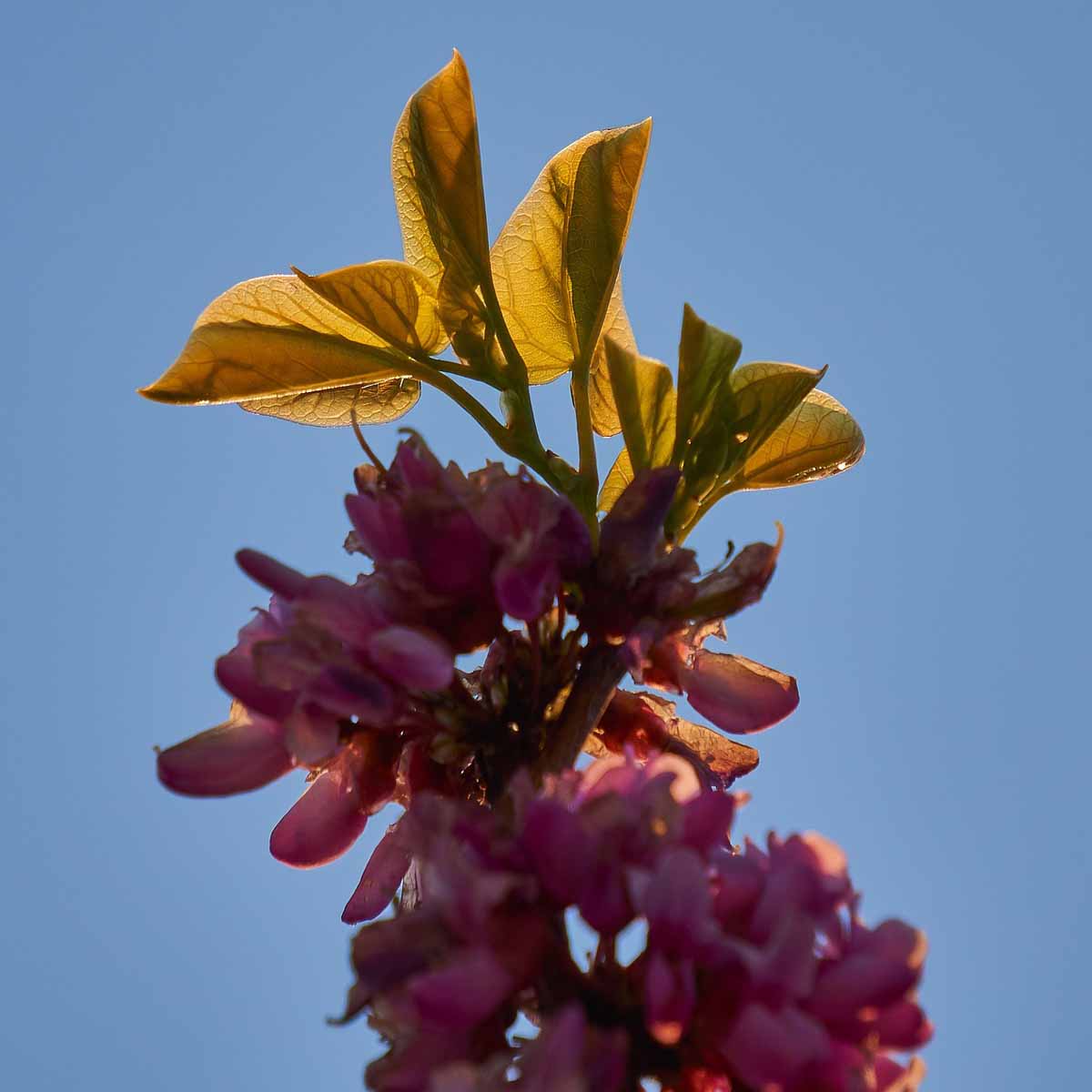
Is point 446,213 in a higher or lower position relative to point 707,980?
higher

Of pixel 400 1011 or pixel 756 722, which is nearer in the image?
pixel 400 1011

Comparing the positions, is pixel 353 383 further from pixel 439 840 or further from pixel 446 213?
pixel 439 840

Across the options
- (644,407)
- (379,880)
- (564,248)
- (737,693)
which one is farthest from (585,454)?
(379,880)

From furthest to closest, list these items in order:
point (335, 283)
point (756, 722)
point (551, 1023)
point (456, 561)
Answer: point (335, 283), point (756, 722), point (456, 561), point (551, 1023)

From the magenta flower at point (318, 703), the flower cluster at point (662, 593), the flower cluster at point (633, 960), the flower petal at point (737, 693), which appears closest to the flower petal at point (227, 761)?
the magenta flower at point (318, 703)

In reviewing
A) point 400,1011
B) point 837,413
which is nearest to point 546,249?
point 837,413

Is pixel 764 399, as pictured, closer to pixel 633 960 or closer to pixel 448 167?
pixel 448 167

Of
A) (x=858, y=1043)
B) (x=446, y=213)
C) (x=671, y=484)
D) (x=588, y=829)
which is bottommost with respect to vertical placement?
(x=858, y=1043)

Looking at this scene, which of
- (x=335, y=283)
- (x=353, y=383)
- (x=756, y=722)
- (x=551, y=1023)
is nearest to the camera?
(x=551, y=1023)
